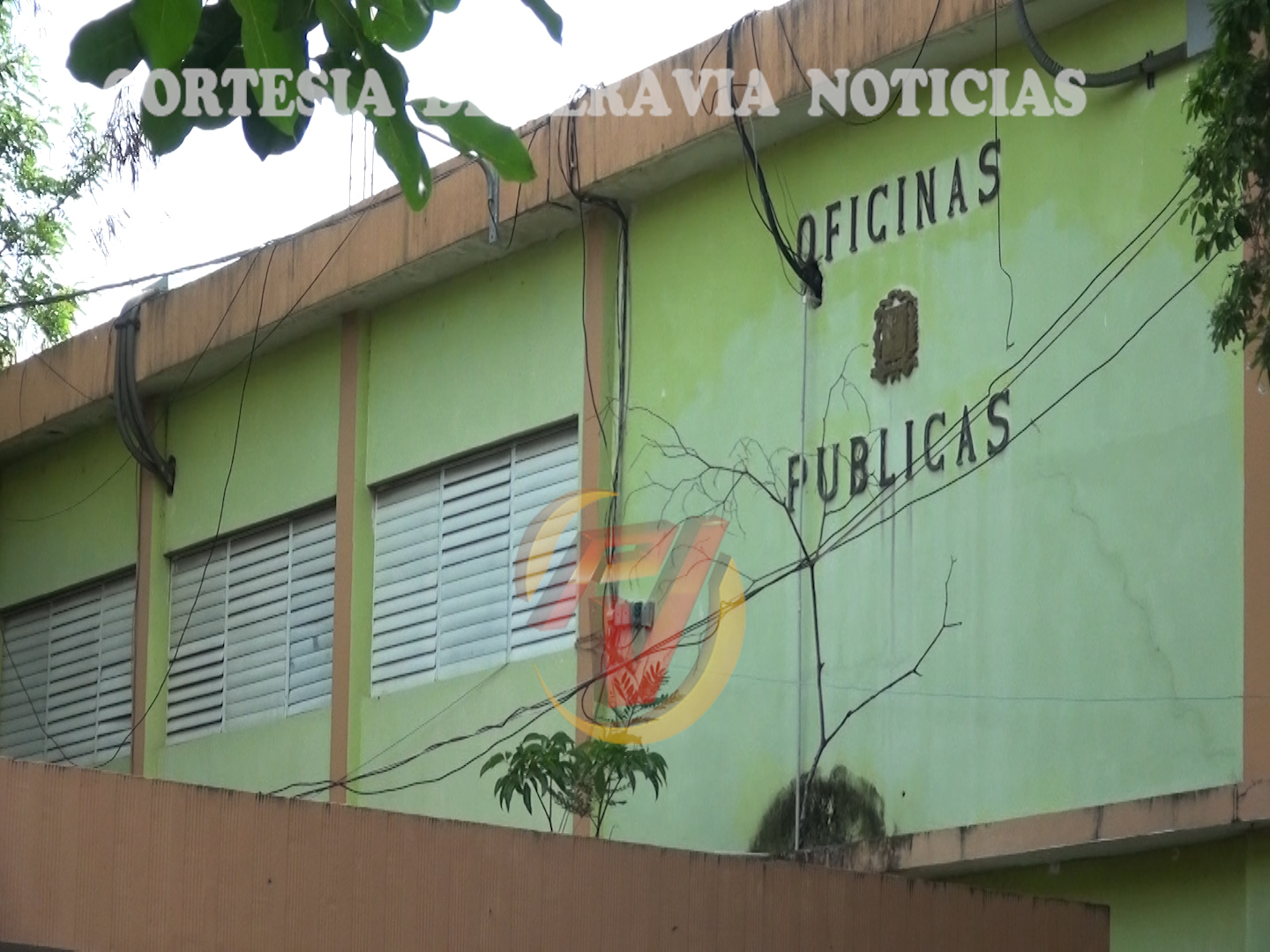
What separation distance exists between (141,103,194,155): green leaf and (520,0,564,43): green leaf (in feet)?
2.22

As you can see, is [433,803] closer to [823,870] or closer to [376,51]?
[823,870]

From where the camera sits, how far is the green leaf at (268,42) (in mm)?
3824

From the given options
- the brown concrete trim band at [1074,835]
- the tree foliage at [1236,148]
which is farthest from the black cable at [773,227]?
the tree foliage at [1236,148]

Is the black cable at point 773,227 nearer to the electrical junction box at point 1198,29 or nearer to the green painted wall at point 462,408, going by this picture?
the green painted wall at point 462,408

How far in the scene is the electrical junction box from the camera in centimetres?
905

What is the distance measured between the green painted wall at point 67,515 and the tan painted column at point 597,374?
450cm

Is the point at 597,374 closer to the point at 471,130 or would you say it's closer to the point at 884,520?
the point at 884,520

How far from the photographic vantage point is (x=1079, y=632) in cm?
930

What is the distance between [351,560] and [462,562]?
89 centimetres

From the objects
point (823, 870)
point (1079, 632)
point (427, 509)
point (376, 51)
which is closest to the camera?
point (376, 51)

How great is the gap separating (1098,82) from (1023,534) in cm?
200

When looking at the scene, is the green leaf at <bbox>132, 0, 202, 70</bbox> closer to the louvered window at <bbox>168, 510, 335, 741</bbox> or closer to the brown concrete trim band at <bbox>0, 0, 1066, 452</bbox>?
the brown concrete trim band at <bbox>0, 0, 1066, 452</bbox>

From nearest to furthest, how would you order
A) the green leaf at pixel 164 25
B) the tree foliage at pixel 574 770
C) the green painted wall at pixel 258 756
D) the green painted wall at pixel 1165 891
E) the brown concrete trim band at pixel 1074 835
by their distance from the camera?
1. the green leaf at pixel 164 25
2. the brown concrete trim band at pixel 1074 835
3. the green painted wall at pixel 1165 891
4. the tree foliage at pixel 574 770
5. the green painted wall at pixel 258 756

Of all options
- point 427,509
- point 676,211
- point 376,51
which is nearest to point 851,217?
point 676,211
